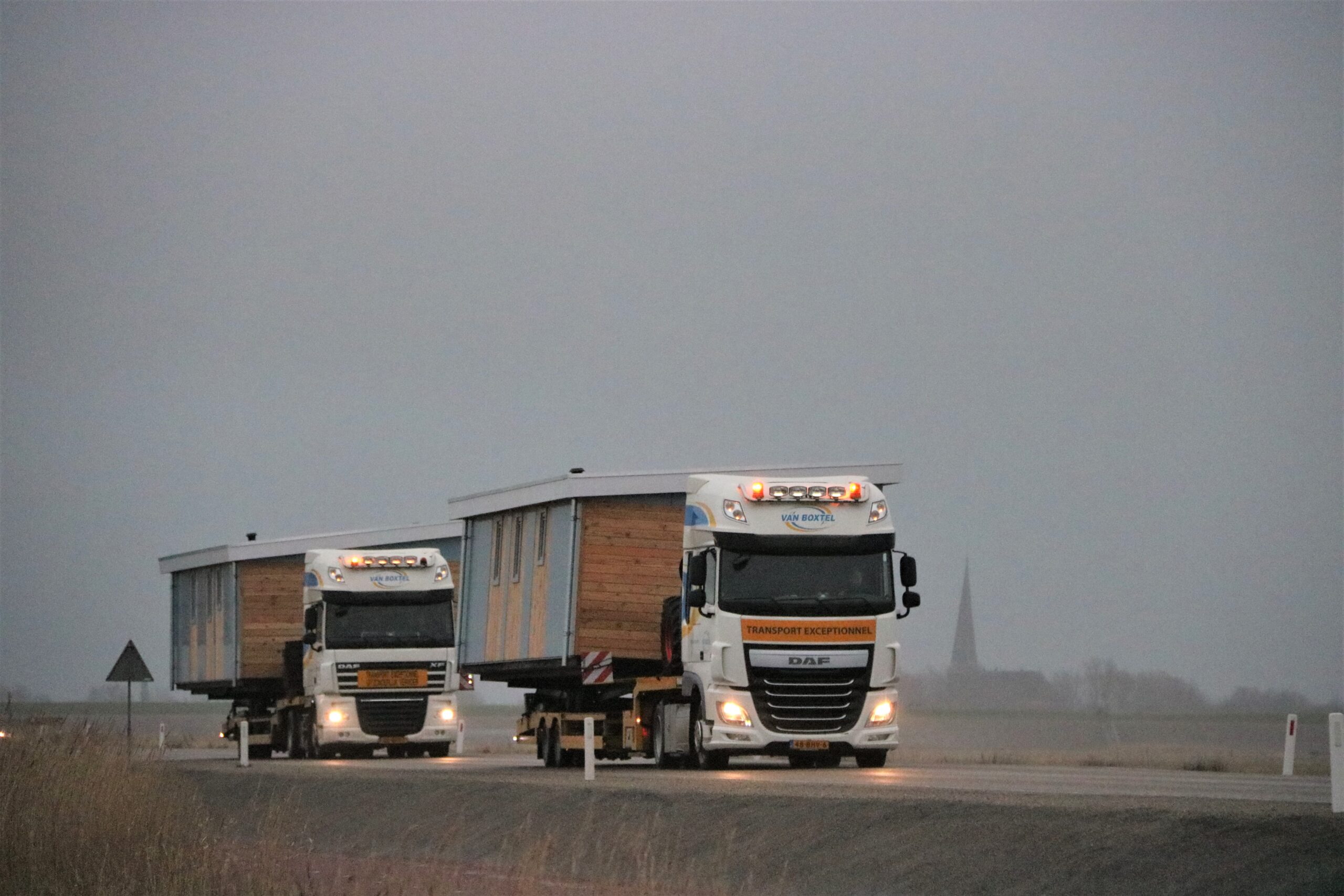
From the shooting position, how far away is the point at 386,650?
119 ft

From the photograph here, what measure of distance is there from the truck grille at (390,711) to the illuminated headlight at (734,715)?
490 inches

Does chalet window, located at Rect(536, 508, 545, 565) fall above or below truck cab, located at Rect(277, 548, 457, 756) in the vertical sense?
above

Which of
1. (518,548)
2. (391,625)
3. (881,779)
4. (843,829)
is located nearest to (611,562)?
(518,548)

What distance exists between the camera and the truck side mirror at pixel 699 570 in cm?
2562

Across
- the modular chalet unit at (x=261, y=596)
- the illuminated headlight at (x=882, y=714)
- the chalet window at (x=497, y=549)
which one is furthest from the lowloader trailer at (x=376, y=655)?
the illuminated headlight at (x=882, y=714)

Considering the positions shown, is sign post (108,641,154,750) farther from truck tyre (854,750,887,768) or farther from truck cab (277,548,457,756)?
truck tyre (854,750,887,768)

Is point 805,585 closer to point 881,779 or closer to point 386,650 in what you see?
Answer: point 881,779

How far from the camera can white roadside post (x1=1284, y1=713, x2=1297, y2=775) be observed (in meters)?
27.6

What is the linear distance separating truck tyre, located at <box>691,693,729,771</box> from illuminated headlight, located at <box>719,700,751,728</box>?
28.1 inches

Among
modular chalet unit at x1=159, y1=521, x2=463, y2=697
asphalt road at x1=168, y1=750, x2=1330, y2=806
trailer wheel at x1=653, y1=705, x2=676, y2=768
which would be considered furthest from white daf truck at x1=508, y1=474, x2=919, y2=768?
modular chalet unit at x1=159, y1=521, x2=463, y2=697

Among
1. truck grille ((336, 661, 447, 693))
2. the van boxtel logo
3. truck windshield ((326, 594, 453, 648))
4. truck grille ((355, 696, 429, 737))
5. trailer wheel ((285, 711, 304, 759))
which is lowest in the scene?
trailer wheel ((285, 711, 304, 759))

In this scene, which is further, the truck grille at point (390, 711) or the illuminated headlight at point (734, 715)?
the truck grille at point (390, 711)

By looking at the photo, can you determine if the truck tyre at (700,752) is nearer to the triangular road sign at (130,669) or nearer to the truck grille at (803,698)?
the truck grille at (803,698)

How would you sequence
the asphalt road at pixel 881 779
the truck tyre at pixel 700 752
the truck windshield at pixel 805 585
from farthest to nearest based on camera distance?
1. the truck tyre at pixel 700 752
2. the truck windshield at pixel 805 585
3. the asphalt road at pixel 881 779
